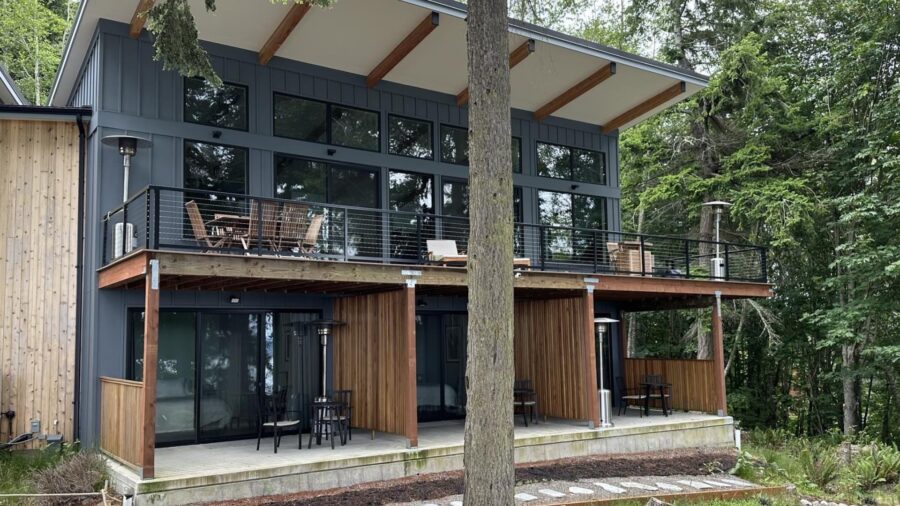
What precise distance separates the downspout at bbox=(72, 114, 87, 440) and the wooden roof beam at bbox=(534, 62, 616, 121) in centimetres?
836

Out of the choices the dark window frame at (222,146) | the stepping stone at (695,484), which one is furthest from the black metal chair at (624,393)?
the dark window frame at (222,146)

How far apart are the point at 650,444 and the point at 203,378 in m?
7.33

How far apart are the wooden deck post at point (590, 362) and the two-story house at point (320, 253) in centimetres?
4

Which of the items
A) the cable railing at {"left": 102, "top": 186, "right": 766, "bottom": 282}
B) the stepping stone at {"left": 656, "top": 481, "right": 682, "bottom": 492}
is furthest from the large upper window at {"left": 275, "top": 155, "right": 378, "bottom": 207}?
the stepping stone at {"left": 656, "top": 481, "right": 682, "bottom": 492}

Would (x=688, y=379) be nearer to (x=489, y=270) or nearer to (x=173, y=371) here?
(x=173, y=371)

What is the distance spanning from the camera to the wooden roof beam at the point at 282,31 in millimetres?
10773

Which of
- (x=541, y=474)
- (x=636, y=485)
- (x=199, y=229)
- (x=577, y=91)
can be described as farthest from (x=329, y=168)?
(x=636, y=485)

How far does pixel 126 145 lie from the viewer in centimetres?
986

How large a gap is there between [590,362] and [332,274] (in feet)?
15.9

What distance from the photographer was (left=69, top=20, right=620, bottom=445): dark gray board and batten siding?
1031 cm

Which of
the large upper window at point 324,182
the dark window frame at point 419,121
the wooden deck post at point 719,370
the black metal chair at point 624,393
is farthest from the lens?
the black metal chair at point 624,393

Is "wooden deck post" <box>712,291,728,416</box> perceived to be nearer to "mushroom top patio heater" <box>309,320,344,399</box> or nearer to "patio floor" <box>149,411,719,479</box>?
"patio floor" <box>149,411,719,479</box>

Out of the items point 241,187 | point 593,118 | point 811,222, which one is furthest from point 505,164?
point 811,222

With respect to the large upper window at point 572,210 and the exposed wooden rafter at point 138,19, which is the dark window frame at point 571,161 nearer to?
the large upper window at point 572,210
